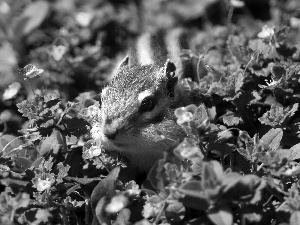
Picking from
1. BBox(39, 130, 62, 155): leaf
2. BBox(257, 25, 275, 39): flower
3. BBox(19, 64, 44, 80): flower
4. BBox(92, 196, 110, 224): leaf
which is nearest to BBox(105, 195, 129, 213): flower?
BBox(92, 196, 110, 224): leaf

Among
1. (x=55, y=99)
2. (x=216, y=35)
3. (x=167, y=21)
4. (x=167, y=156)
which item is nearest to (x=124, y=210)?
(x=167, y=156)

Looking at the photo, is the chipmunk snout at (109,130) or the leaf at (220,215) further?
the chipmunk snout at (109,130)

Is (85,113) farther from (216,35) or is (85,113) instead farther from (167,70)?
(216,35)

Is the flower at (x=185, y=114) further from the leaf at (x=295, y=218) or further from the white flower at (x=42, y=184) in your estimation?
the white flower at (x=42, y=184)

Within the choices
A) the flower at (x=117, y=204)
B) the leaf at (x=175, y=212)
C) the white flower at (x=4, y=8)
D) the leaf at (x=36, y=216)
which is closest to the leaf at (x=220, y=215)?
the leaf at (x=175, y=212)

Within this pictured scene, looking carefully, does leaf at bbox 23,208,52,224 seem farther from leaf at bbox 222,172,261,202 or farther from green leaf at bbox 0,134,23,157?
leaf at bbox 222,172,261,202

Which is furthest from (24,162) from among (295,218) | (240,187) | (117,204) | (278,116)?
(295,218)

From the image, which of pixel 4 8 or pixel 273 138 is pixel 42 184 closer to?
pixel 273 138
